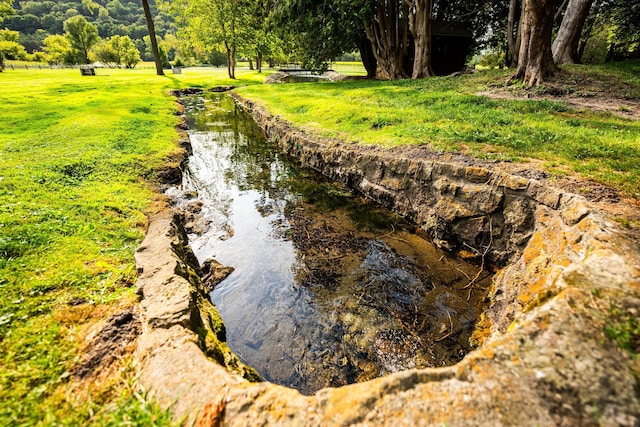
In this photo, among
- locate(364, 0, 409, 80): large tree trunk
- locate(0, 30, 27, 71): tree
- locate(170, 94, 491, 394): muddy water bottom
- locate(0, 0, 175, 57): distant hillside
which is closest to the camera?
locate(170, 94, 491, 394): muddy water bottom

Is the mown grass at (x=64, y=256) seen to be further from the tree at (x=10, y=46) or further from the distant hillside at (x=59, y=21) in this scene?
the distant hillside at (x=59, y=21)

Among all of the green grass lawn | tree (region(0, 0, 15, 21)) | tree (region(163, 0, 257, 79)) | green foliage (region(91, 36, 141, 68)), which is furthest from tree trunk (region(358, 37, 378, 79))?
green foliage (region(91, 36, 141, 68))

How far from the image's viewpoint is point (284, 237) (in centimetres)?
686

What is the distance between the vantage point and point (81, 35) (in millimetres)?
60562

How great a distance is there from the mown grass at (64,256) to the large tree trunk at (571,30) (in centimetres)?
1933

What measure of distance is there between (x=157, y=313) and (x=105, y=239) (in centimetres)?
233

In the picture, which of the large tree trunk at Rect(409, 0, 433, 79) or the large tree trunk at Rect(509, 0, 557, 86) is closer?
the large tree trunk at Rect(509, 0, 557, 86)

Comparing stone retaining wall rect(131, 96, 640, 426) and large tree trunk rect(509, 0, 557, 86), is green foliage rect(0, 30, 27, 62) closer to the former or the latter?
large tree trunk rect(509, 0, 557, 86)

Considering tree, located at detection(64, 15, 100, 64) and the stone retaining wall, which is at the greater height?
tree, located at detection(64, 15, 100, 64)

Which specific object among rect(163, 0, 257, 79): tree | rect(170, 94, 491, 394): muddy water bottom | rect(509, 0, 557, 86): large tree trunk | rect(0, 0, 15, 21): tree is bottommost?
rect(170, 94, 491, 394): muddy water bottom

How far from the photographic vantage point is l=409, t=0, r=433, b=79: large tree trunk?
17562mm

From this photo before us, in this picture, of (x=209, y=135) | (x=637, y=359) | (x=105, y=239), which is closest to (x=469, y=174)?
(x=637, y=359)

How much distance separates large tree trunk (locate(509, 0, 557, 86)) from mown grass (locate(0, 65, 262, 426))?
13900 millimetres

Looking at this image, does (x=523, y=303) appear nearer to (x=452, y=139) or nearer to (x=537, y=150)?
(x=537, y=150)
